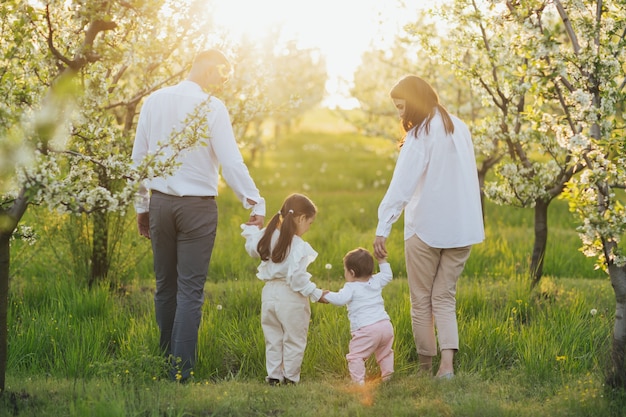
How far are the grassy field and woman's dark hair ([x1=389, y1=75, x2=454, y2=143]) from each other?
1746 millimetres

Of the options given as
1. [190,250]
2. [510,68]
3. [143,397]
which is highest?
[510,68]

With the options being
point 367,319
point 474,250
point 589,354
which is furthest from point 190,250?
point 474,250

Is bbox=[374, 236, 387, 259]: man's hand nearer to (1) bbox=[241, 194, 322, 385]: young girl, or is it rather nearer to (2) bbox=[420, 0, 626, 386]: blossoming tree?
(1) bbox=[241, 194, 322, 385]: young girl

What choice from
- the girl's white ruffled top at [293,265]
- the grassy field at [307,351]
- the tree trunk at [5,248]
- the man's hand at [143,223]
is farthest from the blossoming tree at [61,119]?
the grassy field at [307,351]

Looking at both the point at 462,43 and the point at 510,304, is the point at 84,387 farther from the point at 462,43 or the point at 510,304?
the point at 462,43

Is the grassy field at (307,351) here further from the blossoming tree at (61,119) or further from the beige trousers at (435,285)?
the blossoming tree at (61,119)

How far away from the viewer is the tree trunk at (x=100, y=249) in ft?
23.3

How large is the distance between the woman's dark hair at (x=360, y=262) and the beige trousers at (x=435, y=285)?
0.33 m

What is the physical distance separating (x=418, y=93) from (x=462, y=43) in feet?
6.94

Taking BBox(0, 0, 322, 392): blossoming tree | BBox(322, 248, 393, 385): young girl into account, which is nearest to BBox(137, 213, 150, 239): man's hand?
BBox(0, 0, 322, 392): blossoming tree

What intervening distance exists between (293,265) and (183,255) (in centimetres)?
74

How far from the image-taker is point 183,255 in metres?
4.95

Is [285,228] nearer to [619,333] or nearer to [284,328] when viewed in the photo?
[284,328]

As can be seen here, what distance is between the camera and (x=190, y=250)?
4.93 metres
